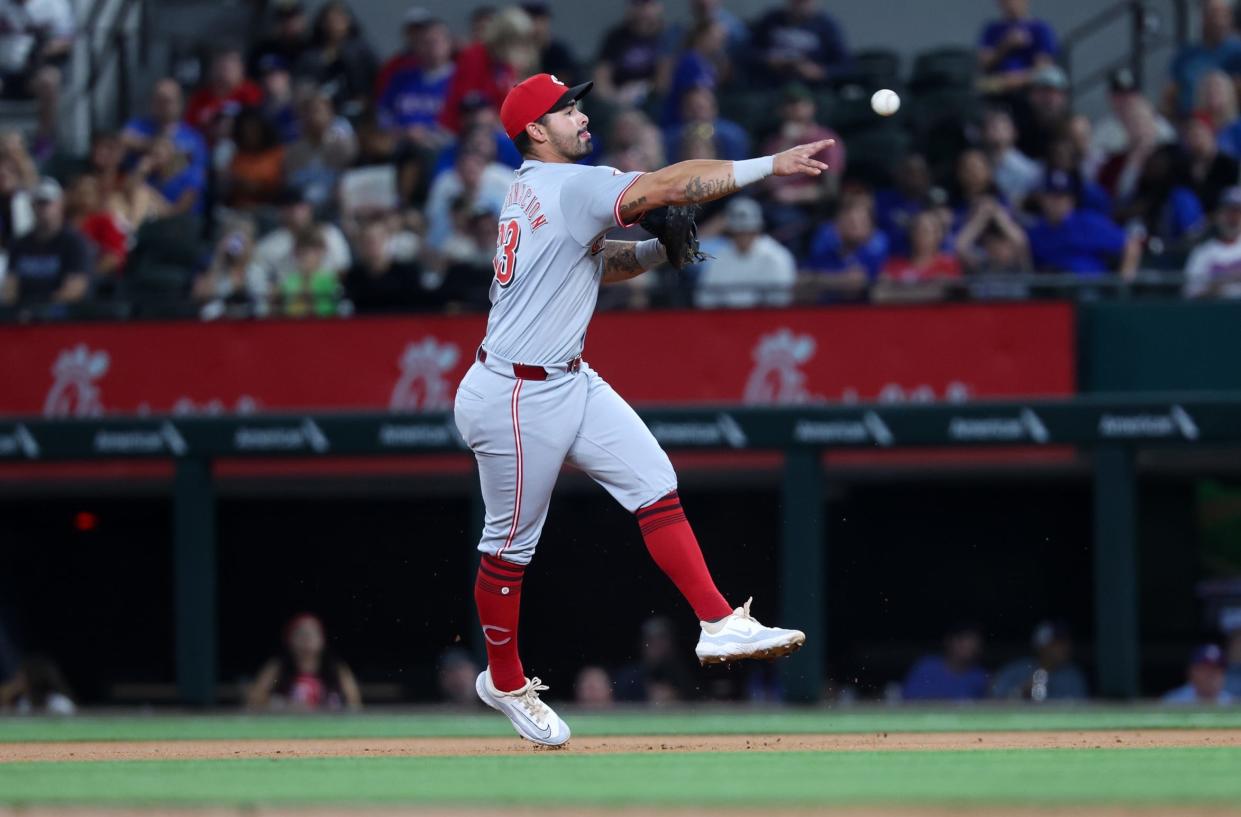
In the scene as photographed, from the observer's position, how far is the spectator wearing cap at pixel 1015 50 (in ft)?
42.4

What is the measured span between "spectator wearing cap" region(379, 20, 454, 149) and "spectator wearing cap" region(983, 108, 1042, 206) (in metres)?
3.59

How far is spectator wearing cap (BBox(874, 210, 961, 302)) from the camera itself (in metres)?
10.4

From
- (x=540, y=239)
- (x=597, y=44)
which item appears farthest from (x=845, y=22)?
(x=540, y=239)

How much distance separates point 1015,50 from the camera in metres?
13.0

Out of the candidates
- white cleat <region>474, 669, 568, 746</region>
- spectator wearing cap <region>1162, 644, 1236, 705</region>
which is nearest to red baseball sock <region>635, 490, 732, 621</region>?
white cleat <region>474, 669, 568, 746</region>

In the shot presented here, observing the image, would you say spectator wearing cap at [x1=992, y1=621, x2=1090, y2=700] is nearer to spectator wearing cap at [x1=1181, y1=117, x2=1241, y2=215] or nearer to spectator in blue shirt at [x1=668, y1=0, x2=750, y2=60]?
spectator wearing cap at [x1=1181, y1=117, x2=1241, y2=215]

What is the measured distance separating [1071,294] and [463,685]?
11.8ft

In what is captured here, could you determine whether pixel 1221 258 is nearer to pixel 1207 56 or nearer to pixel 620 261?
pixel 1207 56

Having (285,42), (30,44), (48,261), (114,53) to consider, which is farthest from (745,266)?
(30,44)

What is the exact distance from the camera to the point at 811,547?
394 inches

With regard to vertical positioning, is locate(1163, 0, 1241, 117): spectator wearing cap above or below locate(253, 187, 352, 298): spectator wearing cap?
above

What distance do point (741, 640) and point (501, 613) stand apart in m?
0.83

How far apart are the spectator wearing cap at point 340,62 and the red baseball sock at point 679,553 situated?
26.8ft

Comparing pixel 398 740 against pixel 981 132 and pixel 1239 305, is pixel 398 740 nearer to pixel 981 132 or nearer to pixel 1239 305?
pixel 1239 305
